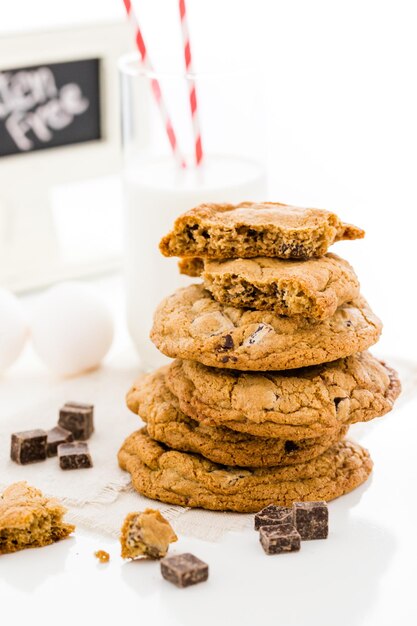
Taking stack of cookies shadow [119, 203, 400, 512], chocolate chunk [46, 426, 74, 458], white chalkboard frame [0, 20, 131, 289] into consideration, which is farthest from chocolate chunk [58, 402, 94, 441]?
white chalkboard frame [0, 20, 131, 289]

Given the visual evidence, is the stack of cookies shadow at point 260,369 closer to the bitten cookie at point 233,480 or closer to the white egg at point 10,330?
the bitten cookie at point 233,480

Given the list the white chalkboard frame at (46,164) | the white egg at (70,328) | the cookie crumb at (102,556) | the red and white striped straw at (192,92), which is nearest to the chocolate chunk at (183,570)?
the cookie crumb at (102,556)

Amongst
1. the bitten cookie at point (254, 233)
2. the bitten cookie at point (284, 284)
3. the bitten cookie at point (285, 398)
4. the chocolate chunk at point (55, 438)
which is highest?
the bitten cookie at point (254, 233)

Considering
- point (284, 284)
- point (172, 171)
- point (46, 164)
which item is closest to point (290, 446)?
point (284, 284)

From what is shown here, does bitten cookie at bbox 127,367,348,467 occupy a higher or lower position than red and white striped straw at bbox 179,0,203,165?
lower

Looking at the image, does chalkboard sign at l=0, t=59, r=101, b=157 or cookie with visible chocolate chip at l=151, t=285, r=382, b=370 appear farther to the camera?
chalkboard sign at l=0, t=59, r=101, b=157

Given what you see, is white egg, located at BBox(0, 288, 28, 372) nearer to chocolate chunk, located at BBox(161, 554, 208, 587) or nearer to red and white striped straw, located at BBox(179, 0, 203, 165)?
red and white striped straw, located at BBox(179, 0, 203, 165)

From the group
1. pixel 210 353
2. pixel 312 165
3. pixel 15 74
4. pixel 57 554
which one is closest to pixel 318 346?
pixel 210 353
